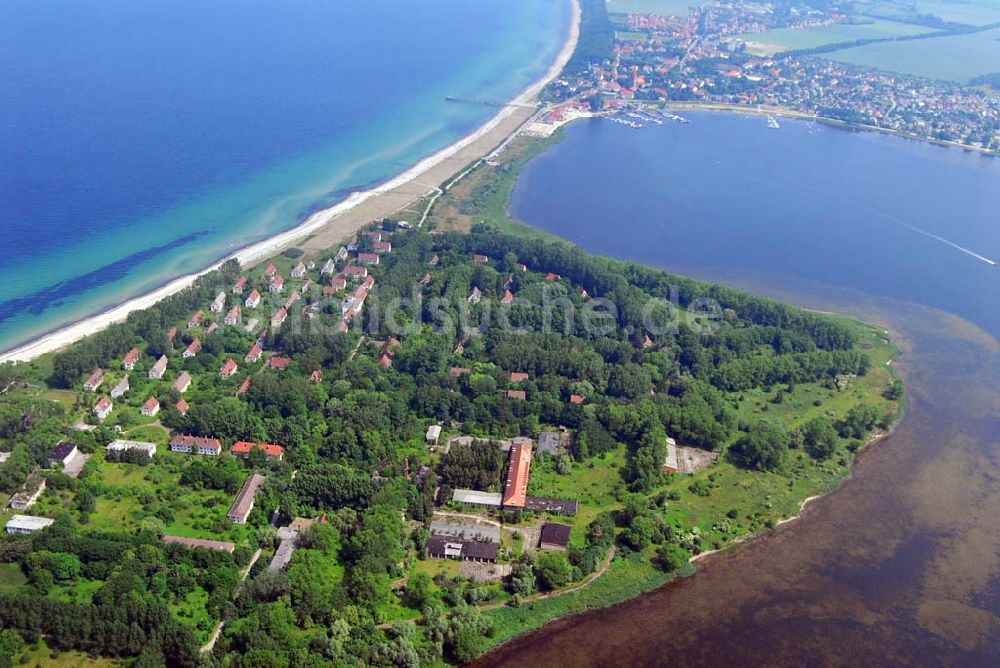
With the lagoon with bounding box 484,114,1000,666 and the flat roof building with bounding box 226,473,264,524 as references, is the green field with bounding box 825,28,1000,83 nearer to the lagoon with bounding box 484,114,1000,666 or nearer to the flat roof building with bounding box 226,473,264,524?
the lagoon with bounding box 484,114,1000,666

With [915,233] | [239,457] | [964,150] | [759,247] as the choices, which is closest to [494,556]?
[239,457]

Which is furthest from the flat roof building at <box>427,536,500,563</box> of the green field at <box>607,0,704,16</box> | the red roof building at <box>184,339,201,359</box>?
the green field at <box>607,0,704,16</box>

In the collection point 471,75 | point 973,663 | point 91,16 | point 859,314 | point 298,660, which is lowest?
point 973,663

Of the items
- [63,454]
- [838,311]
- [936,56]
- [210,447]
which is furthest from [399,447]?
[936,56]

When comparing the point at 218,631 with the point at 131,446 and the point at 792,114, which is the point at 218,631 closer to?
the point at 131,446

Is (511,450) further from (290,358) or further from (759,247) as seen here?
(759,247)

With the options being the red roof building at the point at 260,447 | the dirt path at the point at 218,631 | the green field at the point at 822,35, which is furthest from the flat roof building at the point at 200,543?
the green field at the point at 822,35

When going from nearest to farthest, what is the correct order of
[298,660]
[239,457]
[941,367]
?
[298,660] < [239,457] < [941,367]
